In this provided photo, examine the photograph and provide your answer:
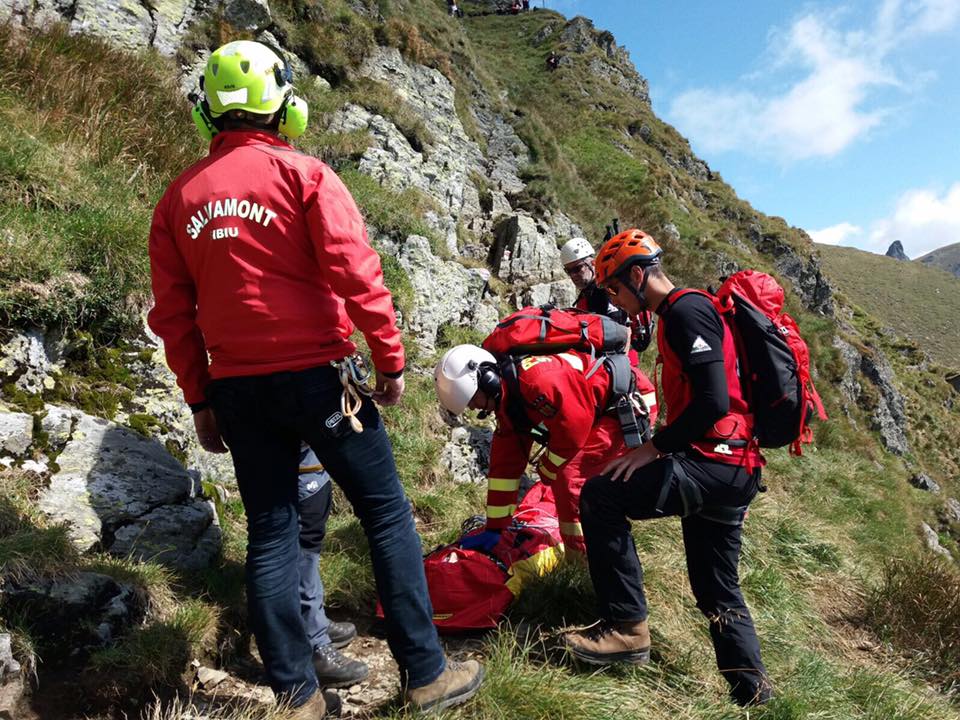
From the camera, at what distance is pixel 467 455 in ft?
19.9

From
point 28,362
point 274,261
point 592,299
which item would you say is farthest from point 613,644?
point 28,362

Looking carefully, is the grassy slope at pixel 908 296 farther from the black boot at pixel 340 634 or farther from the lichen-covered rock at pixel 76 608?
the lichen-covered rock at pixel 76 608

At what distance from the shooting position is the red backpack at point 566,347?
147 inches

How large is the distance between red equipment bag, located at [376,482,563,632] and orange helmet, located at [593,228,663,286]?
1848mm

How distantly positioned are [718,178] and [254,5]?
2967 centimetres

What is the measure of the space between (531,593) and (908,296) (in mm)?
115795

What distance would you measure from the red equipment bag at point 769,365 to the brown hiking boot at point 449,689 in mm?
1682

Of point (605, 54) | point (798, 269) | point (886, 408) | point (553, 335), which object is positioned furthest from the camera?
point (605, 54)

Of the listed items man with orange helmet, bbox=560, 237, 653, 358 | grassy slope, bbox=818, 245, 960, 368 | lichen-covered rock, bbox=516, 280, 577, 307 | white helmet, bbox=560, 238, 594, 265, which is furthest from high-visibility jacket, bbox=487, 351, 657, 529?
grassy slope, bbox=818, 245, 960, 368

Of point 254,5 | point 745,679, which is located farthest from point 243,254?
point 254,5

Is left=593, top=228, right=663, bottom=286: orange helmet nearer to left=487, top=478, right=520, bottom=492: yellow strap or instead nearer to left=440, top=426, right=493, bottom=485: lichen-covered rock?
left=487, top=478, right=520, bottom=492: yellow strap

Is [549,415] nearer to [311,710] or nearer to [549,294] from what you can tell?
[311,710]

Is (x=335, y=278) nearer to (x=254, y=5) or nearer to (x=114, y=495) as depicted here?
(x=114, y=495)

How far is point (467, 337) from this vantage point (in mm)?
8453
